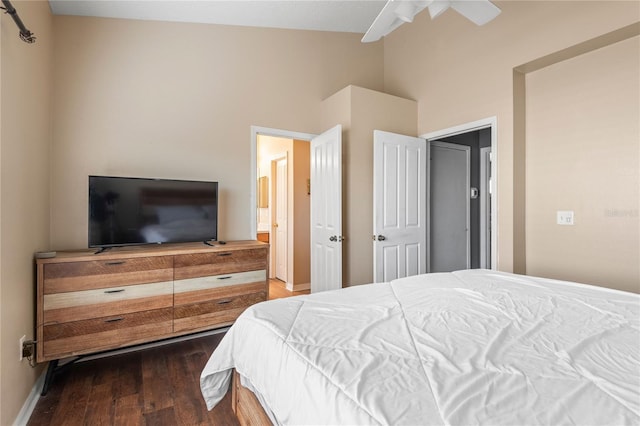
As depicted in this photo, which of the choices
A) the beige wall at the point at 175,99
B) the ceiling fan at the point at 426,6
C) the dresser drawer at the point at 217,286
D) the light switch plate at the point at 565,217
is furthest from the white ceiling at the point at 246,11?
the light switch plate at the point at 565,217

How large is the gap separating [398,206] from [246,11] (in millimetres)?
2448

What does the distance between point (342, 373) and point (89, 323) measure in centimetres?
214

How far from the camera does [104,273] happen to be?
218cm

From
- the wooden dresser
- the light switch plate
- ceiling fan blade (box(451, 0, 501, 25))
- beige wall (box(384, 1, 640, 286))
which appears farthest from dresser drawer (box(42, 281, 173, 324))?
the light switch plate

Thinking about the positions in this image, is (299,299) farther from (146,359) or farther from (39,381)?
(39,381)

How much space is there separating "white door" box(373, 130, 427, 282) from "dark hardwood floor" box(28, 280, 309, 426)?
1860mm

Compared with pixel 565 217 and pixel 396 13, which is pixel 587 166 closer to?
pixel 565 217

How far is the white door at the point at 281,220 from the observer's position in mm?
4828

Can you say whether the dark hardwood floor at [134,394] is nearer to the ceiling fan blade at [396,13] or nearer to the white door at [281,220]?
the white door at [281,220]

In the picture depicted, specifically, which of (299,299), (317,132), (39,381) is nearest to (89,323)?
(39,381)

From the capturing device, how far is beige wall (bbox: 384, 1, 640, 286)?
2.32 meters

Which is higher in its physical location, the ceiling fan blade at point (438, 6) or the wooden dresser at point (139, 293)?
the ceiling fan blade at point (438, 6)

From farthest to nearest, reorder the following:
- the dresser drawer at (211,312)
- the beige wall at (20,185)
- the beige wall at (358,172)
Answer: the beige wall at (358,172), the dresser drawer at (211,312), the beige wall at (20,185)

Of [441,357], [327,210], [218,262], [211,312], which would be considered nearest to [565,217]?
[327,210]
